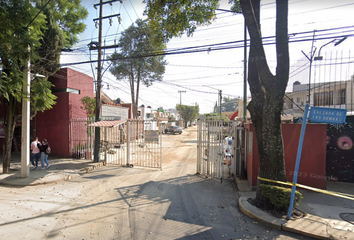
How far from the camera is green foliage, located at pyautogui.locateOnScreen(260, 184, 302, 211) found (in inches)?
174

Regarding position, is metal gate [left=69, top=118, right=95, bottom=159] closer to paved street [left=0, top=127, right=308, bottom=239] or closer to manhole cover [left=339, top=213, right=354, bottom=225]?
paved street [left=0, top=127, right=308, bottom=239]

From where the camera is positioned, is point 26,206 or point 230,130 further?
point 230,130

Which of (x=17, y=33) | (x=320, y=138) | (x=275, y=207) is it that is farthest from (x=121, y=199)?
(x=17, y=33)

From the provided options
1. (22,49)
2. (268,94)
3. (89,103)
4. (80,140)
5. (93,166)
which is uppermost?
(22,49)

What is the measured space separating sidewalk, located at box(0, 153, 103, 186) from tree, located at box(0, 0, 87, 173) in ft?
3.28

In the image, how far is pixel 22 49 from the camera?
22.9 ft

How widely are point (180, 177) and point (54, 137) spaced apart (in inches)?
342

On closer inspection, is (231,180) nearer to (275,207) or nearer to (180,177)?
(180,177)

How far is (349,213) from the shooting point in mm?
4605

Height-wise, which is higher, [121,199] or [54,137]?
[54,137]

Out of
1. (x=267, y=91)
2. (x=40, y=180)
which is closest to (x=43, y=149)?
(x=40, y=180)

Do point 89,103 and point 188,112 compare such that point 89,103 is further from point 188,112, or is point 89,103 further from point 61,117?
point 188,112

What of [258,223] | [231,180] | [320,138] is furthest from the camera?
[231,180]

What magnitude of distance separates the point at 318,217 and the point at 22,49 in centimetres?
1065
